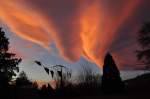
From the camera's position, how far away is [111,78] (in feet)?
152

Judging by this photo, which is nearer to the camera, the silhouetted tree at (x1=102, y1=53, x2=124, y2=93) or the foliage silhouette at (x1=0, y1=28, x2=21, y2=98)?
the silhouetted tree at (x1=102, y1=53, x2=124, y2=93)

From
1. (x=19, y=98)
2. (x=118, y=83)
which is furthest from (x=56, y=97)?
(x=118, y=83)

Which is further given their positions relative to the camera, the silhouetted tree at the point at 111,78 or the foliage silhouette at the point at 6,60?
the foliage silhouette at the point at 6,60

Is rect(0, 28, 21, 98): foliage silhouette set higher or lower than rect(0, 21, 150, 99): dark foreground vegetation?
higher

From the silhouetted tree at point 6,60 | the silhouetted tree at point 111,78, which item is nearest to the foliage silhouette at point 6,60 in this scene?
the silhouetted tree at point 6,60

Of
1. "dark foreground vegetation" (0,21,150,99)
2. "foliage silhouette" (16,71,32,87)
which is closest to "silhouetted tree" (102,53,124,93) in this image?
"dark foreground vegetation" (0,21,150,99)

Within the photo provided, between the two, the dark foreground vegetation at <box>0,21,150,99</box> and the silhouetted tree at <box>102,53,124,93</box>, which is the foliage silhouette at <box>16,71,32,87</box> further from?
the silhouetted tree at <box>102,53,124,93</box>

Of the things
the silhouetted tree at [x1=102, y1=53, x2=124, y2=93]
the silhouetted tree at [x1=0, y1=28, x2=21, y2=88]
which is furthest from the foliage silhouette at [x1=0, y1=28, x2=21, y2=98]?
the silhouetted tree at [x1=102, y1=53, x2=124, y2=93]

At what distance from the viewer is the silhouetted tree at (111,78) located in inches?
1804

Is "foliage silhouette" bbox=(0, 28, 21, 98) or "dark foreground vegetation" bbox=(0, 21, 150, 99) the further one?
"foliage silhouette" bbox=(0, 28, 21, 98)

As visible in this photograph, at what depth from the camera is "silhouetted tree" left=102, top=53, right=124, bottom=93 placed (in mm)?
45825

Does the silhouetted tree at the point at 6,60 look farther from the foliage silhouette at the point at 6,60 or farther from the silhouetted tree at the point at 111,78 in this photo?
the silhouetted tree at the point at 111,78

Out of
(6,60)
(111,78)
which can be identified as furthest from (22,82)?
(111,78)

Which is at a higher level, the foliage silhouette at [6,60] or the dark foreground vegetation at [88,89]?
the foliage silhouette at [6,60]
